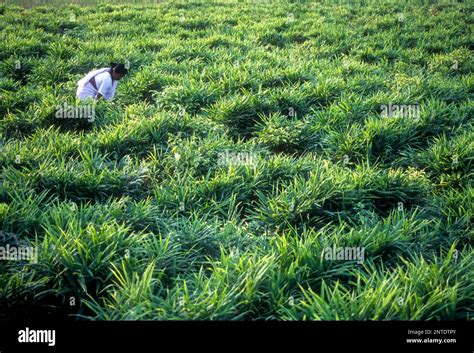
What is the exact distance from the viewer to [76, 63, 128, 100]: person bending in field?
404cm

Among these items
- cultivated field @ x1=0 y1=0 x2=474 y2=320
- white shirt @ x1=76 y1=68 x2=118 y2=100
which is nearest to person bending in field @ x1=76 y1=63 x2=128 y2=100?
white shirt @ x1=76 y1=68 x2=118 y2=100

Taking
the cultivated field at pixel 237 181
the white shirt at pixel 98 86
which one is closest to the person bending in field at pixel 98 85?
the white shirt at pixel 98 86

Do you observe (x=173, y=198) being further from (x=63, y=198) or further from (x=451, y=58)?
(x=451, y=58)

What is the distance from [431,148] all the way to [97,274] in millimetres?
2707

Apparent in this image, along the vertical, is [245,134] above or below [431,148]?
above

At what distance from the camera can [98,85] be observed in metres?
4.14

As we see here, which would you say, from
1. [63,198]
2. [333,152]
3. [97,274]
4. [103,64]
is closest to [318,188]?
[333,152]

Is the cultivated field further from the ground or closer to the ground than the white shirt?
closer to the ground

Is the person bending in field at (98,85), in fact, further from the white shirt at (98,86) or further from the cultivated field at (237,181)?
the cultivated field at (237,181)

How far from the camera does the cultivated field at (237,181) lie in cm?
185

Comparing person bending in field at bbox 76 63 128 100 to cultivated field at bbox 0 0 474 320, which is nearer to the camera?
cultivated field at bbox 0 0 474 320

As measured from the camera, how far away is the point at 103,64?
5.02m

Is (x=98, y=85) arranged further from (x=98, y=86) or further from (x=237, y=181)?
(x=237, y=181)

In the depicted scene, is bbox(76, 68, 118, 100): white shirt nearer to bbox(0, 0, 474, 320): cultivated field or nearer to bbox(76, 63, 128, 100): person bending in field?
bbox(76, 63, 128, 100): person bending in field
